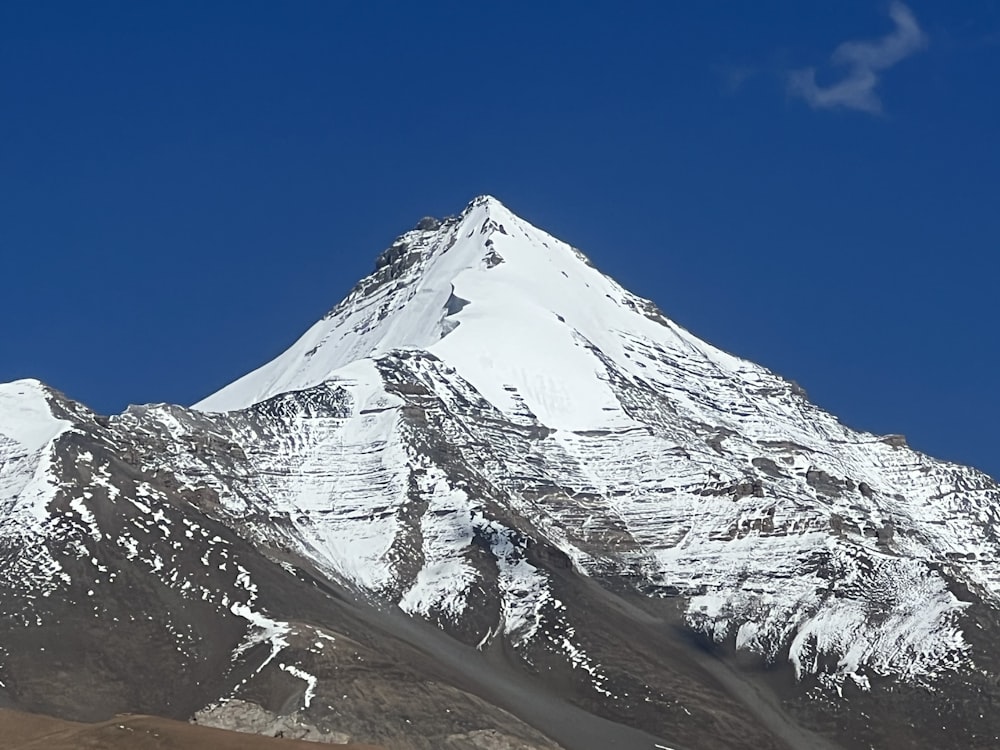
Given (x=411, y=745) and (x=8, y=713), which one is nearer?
(x=8, y=713)

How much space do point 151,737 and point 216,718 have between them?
89.8 metres

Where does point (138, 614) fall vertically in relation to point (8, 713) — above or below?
above

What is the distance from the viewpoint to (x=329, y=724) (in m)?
174

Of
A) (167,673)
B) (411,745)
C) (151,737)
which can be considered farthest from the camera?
(167,673)

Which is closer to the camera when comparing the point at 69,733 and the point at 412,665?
the point at 69,733

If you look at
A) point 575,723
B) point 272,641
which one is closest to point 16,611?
point 272,641

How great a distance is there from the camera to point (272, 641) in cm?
19125

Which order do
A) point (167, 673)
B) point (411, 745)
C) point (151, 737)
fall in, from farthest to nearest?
point (167, 673) < point (411, 745) < point (151, 737)

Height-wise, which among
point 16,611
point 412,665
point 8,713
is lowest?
point 8,713

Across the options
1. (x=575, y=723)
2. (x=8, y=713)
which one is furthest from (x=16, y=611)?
(x=8, y=713)

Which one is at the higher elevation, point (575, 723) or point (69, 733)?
point (575, 723)

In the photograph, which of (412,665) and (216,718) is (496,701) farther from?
(216,718)

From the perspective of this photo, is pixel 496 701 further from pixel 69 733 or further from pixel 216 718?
pixel 69 733

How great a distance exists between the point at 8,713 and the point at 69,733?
5.21 m
